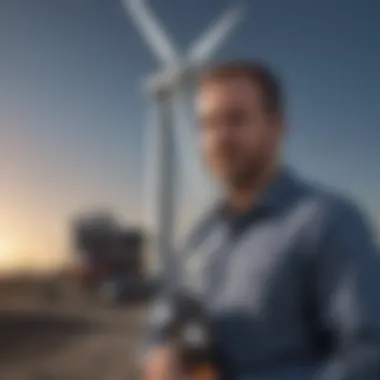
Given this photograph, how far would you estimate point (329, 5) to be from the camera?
3.34 ft

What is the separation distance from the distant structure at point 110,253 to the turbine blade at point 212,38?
349mm

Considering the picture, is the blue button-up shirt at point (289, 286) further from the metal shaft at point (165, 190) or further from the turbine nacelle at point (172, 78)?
the turbine nacelle at point (172, 78)

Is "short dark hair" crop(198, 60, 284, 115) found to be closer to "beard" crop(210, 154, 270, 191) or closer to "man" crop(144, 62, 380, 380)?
"man" crop(144, 62, 380, 380)

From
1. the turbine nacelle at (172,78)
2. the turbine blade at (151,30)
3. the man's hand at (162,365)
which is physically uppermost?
the turbine blade at (151,30)

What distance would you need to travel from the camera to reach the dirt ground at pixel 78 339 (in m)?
0.96

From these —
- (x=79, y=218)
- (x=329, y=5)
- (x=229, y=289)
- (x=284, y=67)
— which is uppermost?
(x=329, y=5)

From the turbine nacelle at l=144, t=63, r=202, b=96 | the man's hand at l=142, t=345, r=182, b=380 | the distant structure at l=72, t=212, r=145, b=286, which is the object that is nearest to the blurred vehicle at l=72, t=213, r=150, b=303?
the distant structure at l=72, t=212, r=145, b=286

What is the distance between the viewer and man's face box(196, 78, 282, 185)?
0.91m

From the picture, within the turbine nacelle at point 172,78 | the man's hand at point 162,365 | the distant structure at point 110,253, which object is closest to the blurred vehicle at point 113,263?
the distant structure at point 110,253

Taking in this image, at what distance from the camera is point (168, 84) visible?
0.98 m

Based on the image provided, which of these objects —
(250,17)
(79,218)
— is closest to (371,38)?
(250,17)

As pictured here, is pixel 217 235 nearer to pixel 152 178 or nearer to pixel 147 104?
pixel 152 178

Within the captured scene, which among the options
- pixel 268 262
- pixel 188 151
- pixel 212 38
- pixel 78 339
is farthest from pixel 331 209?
pixel 78 339

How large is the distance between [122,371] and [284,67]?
650mm
